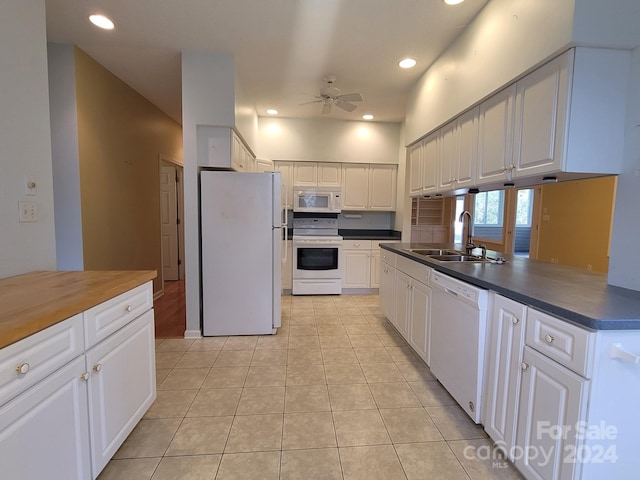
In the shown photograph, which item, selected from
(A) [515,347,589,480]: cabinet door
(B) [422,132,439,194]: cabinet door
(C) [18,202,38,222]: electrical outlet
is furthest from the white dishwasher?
(C) [18,202,38,222]: electrical outlet

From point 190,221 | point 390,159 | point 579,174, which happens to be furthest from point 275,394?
point 390,159

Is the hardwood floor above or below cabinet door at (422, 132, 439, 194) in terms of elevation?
below

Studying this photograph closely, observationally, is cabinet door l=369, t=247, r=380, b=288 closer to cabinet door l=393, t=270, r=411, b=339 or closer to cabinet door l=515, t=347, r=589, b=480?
cabinet door l=393, t=270, r=411, b=339

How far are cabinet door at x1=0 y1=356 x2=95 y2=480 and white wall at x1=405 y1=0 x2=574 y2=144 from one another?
2.63 metres

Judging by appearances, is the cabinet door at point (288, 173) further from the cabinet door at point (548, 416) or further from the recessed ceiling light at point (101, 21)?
the cabinet door at point (548, 416)

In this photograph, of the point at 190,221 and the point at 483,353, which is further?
the point at 190,221

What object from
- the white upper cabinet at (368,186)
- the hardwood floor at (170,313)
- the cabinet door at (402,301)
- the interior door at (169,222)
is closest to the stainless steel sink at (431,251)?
the cabinet door at (402,301)

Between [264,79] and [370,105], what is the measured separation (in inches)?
59.4

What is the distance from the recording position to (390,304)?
10.4ft

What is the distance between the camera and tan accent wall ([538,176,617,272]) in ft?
13.4

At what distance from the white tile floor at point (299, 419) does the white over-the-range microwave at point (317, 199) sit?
2.31 metres

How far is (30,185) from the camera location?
65.5 inches

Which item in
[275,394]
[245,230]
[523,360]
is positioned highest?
[245,230]

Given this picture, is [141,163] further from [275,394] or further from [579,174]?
[579,174]
